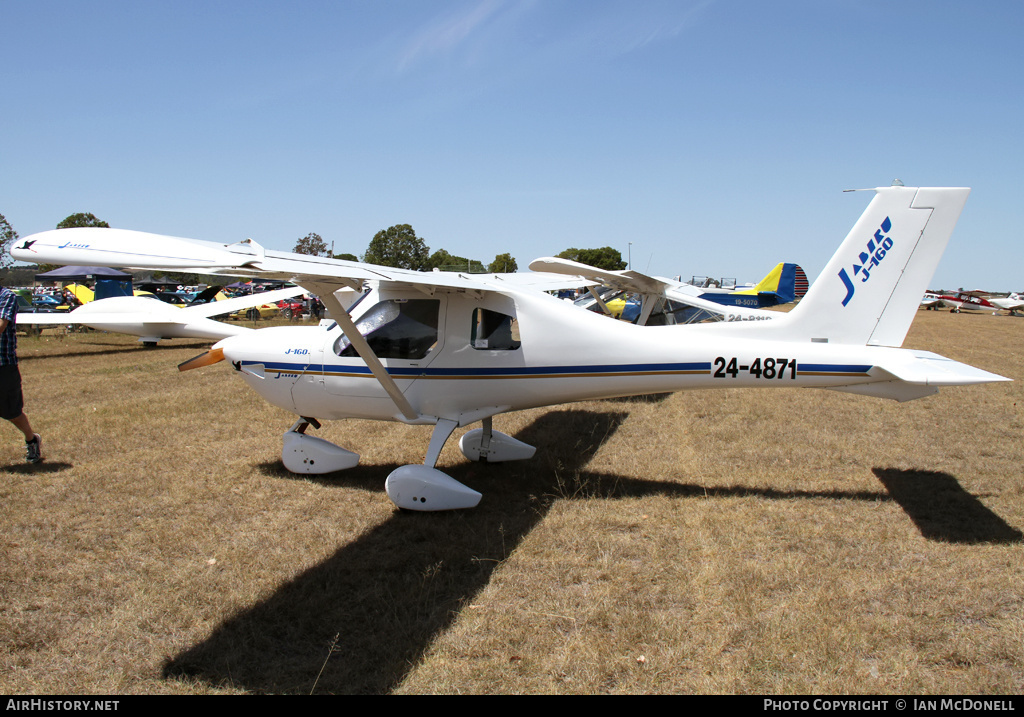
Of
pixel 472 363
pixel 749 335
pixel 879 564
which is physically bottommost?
pixel 879 564

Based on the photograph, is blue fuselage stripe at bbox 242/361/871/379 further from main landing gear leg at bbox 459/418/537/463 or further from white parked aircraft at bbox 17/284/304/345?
white parked aircraft at bbox 17/284/304/345

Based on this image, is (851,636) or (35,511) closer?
(851,636)

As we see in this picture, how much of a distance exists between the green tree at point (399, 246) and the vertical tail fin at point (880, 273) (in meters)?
67.2

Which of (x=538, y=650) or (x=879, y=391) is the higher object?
(x=879, y=391)

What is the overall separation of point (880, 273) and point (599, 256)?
88625 mm

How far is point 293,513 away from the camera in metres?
5.45

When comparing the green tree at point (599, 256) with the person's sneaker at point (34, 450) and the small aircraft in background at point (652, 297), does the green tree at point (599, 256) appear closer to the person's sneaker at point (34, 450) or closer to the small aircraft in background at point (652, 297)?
the small aircraft in background at point (652, 297)

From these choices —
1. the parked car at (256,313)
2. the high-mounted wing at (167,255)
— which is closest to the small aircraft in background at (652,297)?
the high-mounted wing at (167,255)

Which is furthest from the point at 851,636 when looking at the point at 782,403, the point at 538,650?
the point at 782,403

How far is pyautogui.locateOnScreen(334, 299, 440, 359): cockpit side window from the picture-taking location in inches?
235

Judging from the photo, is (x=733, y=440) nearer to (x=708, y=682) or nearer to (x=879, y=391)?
(x=879, y=391)
